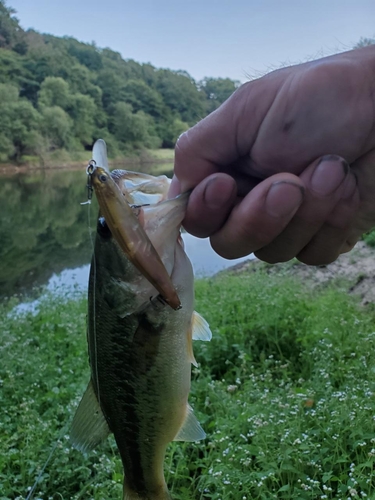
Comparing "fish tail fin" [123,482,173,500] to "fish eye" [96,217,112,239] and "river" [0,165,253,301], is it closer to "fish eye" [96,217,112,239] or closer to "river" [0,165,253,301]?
"fish eye" [96,217,112,239]

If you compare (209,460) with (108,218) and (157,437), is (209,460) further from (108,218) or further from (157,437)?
(108,218)

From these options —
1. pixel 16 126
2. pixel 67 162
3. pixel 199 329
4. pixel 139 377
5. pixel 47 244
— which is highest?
pixel 16 126

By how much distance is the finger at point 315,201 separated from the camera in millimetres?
1625

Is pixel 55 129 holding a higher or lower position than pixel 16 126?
lower

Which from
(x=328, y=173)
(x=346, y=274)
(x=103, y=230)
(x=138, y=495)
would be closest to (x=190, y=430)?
(x=138, y=495)

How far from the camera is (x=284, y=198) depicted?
1593 mm

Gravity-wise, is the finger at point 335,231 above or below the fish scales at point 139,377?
above

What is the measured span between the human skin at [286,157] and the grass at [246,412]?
1503 millimetres

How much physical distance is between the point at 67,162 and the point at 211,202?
48.1 metres

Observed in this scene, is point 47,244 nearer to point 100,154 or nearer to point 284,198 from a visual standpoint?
point 100,154

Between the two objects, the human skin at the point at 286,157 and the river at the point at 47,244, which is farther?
the river at the point at 47,244

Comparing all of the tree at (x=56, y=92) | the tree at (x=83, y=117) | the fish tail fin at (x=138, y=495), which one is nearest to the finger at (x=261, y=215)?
the fish tail fin at (x=138, y=495)

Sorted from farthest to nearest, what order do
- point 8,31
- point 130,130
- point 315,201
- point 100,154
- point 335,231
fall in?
1. point 8,31
2. point 130,130
3. point 335,231
4. point 315,201
5. point 100,154

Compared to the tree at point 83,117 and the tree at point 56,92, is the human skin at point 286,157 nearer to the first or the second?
the tree at point 83,117
